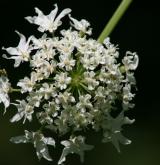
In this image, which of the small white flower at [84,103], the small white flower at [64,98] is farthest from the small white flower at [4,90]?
the small white flower at [84,103]

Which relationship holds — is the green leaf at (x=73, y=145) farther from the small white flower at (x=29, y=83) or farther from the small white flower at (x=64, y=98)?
the small white flower at (x=29, y=83)

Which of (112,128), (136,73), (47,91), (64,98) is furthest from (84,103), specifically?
(136,73)

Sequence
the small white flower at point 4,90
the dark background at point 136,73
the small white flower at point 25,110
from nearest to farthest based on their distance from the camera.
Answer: the small white flower at point 25,110, the small white flower at point 4,90, the dark background at point 136,73

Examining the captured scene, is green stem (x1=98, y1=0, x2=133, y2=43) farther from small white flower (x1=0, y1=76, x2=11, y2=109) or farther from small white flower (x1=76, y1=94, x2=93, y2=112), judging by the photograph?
small white flower (x1=0, y1=76, x2=11, y2=109)

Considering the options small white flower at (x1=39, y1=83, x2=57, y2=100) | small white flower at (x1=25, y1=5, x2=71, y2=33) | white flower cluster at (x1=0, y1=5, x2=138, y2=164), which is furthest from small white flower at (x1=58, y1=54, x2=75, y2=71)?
small white flower at (x1=25, y1=5, x2=71, y2=33)

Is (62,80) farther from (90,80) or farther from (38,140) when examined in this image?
(38,140)

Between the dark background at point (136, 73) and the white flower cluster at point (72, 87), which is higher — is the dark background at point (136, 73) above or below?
below

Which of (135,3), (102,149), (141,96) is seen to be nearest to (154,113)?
(141,96)

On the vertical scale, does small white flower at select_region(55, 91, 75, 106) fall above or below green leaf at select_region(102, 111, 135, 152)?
above
